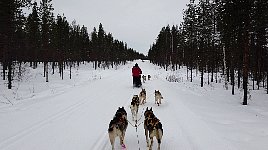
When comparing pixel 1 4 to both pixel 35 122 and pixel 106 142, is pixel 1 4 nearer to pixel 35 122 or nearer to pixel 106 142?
pixel 35 122

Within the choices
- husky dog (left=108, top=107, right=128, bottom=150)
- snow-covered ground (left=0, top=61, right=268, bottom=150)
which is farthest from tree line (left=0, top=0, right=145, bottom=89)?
husky dog (left=108, top=107, right=128, bottom=150)

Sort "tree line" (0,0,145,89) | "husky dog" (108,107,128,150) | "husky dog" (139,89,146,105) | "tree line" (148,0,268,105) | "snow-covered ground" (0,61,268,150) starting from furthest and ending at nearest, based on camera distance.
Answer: "tree line" (0,0,145,89)
"tree line" (148,0,268,105)
"husky dog" (139,89,146,105)
"snow-covered ground" (0,61,268,150)
"husky dog" (108,107,128,150)

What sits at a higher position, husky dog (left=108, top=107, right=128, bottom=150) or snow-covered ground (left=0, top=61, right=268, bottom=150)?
husky dog (left=108, top=107, right=128, bottom=150)

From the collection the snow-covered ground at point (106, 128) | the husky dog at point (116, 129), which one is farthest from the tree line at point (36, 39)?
the husky dog at point (116, 129)

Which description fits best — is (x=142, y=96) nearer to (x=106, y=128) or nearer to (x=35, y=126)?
(x=106, y=128)

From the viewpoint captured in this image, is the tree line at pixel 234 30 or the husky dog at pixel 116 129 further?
the tree line at pixel 234 30

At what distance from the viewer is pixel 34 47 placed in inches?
1427

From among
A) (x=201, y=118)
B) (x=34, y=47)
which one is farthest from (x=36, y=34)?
(x=201, y=118)

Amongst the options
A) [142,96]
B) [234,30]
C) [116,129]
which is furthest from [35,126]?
[234,30]

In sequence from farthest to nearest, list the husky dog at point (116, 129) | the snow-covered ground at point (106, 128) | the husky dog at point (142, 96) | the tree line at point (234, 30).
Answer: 1. the tree line at point (234, 30)
2. the husky dog at point (142, 96)
3. the snow-covered ground at point (106, 128)
4. the husky dog at point (116, 129)

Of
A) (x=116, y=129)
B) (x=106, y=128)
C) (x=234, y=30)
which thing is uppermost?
(x=234, y=30)

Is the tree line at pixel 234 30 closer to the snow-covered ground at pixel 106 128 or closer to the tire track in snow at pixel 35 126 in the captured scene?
the snow-covered ground at pixel 106 128

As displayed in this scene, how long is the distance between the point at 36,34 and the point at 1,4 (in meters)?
19.2

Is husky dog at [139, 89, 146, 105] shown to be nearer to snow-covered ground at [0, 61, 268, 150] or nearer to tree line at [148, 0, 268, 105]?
snow-covered ground at [0, 61, 268, 150]
